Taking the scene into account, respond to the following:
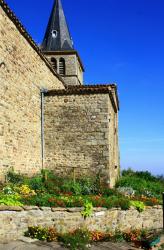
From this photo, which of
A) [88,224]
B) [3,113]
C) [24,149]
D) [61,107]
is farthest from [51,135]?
[88,224]

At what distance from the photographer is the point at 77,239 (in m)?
10.5

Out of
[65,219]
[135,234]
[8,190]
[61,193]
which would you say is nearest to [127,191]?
[61,193]

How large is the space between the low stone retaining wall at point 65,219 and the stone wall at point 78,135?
164 inches

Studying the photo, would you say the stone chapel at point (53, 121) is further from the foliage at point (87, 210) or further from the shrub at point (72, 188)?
the foliage at point (87, 210)

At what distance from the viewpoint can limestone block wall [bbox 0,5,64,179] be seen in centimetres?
1412

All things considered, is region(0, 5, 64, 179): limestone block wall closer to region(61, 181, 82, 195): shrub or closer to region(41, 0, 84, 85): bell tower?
region(61, 181, 82, 195): shrub

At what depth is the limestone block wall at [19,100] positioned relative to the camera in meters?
14.1

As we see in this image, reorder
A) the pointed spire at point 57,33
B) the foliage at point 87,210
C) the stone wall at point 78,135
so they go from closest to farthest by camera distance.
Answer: the foliage at point 87,210 < the stone wall at point 78,135 < the pointed spire at point 57,33

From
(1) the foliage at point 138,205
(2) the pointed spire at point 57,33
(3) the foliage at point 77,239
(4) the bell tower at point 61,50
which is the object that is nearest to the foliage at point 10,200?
(3) the foliage at point 77,239

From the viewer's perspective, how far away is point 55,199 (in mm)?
11586

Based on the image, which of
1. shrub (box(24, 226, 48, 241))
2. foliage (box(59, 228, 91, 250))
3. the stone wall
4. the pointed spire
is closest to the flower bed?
the stone wall

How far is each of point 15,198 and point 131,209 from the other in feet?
15.2

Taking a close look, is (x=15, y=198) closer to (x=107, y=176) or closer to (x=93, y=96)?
(x=107, y=176)

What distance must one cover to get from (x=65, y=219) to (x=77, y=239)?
2.95ft
